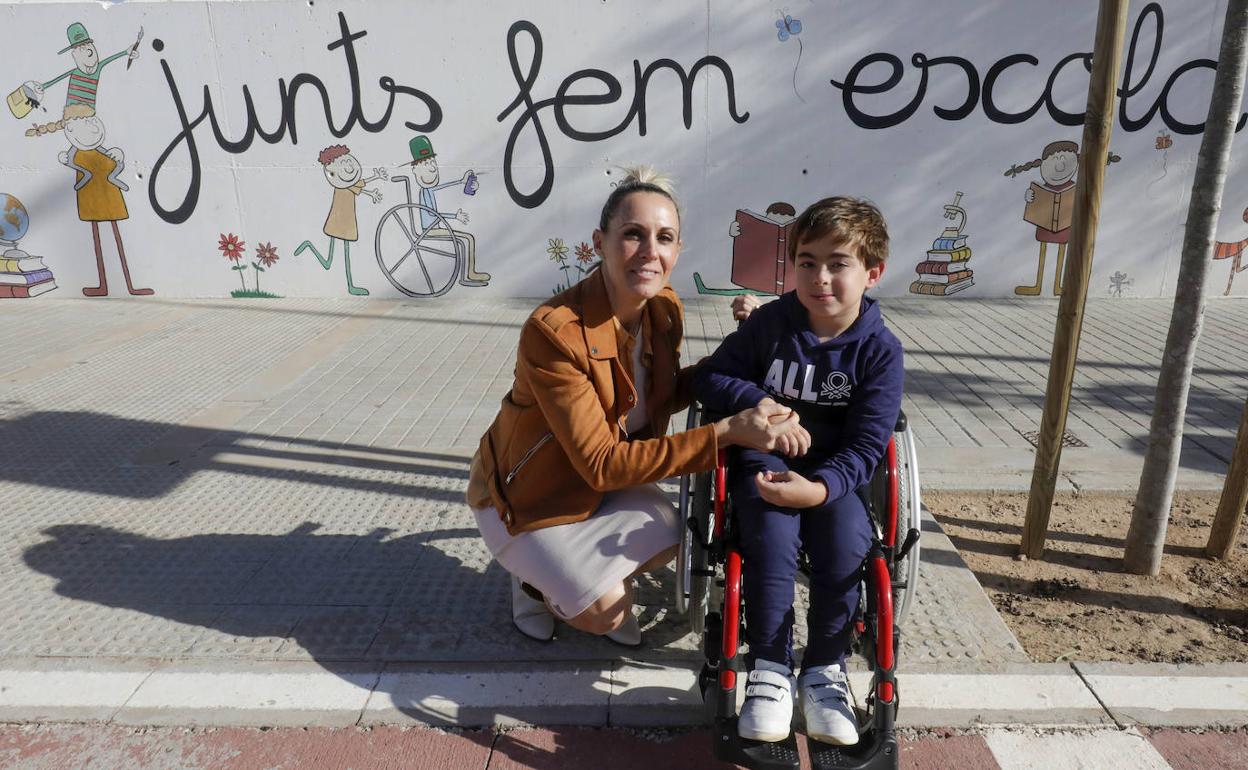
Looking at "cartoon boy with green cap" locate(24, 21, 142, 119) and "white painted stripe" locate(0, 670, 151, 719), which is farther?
"cartoon boy with green cap" locate(24, 21, 142, 119)

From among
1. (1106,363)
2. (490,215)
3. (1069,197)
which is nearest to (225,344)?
(490,215)

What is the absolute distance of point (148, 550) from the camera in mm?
3416

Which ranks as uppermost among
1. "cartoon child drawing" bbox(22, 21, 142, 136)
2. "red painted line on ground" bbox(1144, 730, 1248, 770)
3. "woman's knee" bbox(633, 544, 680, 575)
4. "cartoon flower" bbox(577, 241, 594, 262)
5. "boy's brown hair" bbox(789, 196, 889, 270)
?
"cartoon child drawing" bbox(22, 21, 142, 136)

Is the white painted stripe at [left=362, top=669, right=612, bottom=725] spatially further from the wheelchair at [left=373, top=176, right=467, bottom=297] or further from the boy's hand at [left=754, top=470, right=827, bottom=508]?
the wheelchair at [left=373, top=176, right=467, bottom=297]

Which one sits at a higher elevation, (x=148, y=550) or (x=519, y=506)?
(x=519, y=506)

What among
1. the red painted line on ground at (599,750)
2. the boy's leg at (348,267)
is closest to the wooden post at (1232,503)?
the red painted line on ground at (599,750)

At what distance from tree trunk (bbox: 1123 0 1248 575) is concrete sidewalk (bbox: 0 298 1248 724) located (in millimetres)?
669

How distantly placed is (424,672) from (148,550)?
1.58 metres

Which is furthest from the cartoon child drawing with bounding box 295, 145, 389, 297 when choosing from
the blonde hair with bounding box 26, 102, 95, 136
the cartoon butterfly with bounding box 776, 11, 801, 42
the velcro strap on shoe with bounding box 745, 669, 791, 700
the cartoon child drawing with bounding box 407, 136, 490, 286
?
the velcro strap on shoe with bounding box 745, 669, 791, 700

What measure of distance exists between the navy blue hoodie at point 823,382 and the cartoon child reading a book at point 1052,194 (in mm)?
6406

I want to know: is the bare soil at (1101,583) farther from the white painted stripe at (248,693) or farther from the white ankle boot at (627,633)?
the white painted stripe at (248,693)

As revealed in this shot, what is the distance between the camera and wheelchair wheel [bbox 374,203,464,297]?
8.25 m

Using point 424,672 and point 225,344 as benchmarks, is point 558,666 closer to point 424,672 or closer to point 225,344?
point 424,672

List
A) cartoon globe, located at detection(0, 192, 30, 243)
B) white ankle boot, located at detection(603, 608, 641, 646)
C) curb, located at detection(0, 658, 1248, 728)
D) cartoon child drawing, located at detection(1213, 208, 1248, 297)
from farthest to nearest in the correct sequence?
cartoon globe, located at detection(0, 192, 30, 243), cartoon child drawing, located at detection(1213, 208, 1248, 297), white ankle boot, located at detection(603, 608, 641, 646), curb, located at detection(0, 658, 1248, 728)
